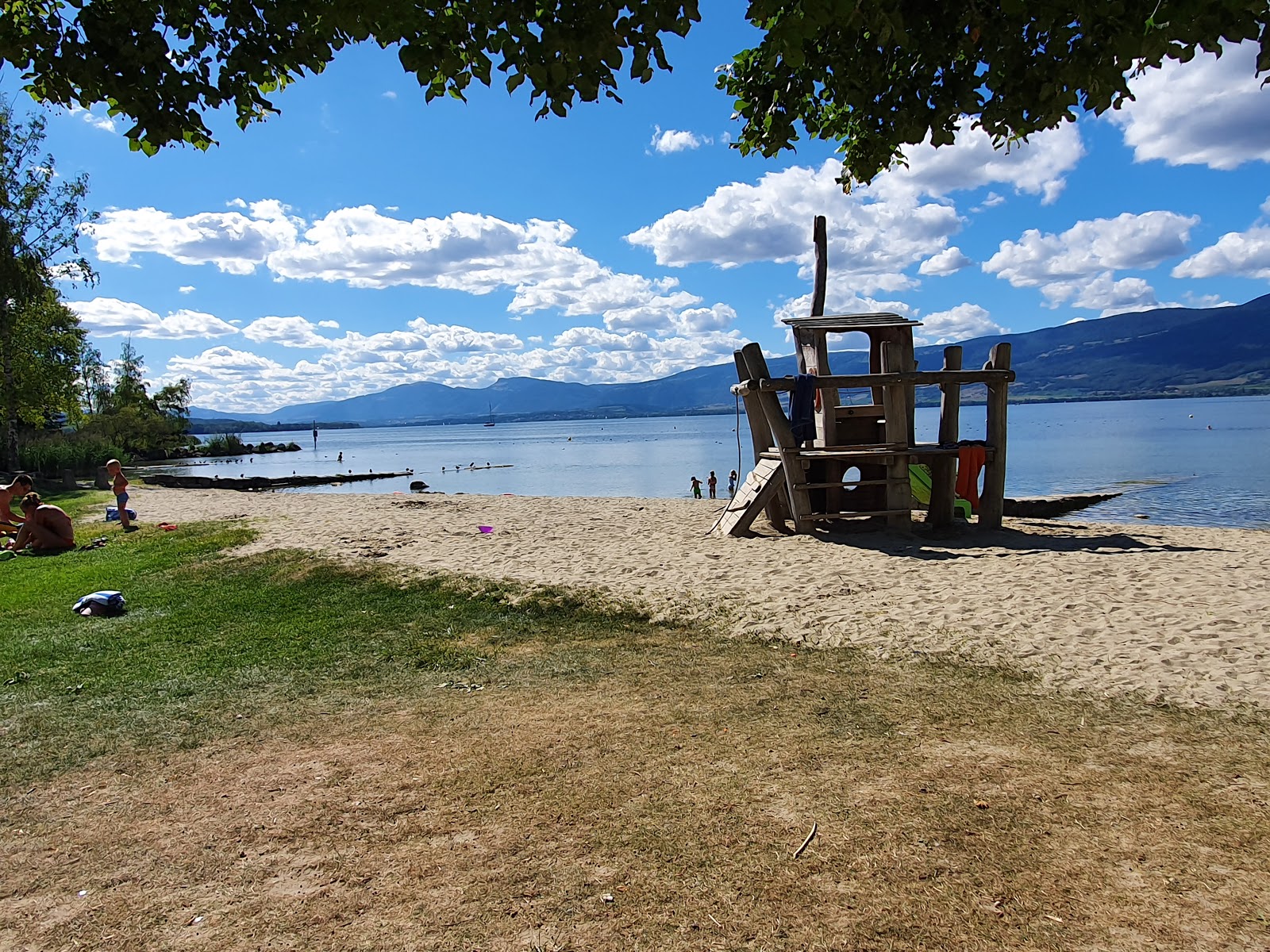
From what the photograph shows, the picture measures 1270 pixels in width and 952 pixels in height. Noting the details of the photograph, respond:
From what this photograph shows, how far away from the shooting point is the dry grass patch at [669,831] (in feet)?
9.71

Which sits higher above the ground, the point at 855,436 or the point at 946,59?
the point at 946,59

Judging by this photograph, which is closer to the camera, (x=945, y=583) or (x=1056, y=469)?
(x=945, y=583)

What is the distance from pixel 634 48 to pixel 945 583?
722 centimetres

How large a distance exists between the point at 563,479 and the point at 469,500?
28.1 meters

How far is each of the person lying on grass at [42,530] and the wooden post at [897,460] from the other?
1358 cm

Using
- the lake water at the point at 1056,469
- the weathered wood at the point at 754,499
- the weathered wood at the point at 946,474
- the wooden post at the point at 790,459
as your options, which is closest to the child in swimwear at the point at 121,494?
the weathered wood at the point at 754,499

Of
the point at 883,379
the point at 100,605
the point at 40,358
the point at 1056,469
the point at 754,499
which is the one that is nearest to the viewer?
the point at 100,605

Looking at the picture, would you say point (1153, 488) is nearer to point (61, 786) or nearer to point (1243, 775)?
point (1243, 775)

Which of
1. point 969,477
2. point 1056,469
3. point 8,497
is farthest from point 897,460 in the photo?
point 1056,469

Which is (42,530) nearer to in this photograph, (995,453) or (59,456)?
(995,453)

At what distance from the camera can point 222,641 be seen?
7.54 m

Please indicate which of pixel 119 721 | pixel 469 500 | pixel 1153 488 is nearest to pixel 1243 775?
pixel 119 721

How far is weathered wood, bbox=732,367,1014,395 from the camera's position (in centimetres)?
1233

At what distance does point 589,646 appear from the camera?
7191mm
